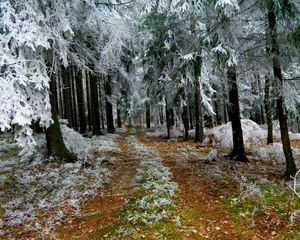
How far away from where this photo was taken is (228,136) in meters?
18.1

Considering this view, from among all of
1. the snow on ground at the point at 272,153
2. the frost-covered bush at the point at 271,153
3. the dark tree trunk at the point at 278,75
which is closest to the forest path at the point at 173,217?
the dark tree trunk at the point at 278,75

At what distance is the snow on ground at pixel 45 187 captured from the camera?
7562mm

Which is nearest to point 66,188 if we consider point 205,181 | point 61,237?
point 61,237

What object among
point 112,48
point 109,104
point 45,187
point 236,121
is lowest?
point 45,187

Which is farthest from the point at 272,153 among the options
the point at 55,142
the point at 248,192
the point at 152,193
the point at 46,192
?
the point at 46,192

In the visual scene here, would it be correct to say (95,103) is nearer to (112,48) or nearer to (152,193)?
(112,48)

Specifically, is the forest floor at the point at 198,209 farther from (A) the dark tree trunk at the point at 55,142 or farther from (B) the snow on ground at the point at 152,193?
(A) the dark tree trunk at the point at 55,142

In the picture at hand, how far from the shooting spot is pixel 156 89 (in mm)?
24234

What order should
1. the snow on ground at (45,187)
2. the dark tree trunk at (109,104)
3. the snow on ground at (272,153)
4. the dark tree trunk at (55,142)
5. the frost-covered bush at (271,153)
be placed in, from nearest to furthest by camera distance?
the snow on ground at (45,187) < the dark tree trunk at (55,142) < the snow on ground at (272,153) < the frost-covered bush at (271,153) < the dark tree trunk at (109,104)

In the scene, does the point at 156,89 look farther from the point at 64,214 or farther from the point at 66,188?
the point at 64,214

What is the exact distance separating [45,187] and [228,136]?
11.0 metres

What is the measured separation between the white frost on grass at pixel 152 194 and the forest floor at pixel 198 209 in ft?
0.10

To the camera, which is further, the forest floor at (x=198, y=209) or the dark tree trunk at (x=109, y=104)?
the dark tree trunk at (x=109, y=104)

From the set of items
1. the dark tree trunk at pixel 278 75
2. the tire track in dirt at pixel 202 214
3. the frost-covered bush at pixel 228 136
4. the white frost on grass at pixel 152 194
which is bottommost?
the tire track in dirt at pixel 202 214
